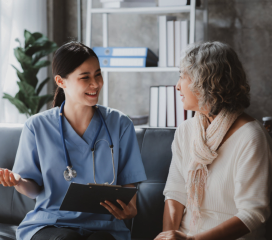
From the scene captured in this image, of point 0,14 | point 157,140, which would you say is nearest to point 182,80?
point 157,140

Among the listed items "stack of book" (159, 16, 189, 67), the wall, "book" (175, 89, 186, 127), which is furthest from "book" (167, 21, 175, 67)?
the wall

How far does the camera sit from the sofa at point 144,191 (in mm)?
1547

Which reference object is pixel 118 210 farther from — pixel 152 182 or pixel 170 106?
pixel 170 106

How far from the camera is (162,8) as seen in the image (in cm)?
227

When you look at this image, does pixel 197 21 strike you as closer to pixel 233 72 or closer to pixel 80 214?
pixel 233 72

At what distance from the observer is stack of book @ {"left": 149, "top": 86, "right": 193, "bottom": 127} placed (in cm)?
227

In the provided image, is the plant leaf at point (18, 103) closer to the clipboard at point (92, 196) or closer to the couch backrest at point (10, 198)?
the couch backrest at point (10, 198)

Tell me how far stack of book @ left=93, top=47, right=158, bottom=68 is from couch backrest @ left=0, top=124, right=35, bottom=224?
88 cm

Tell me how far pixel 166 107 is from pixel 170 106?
31 millimetres

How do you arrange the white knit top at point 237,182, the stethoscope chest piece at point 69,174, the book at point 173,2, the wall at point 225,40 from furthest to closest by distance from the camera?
the wall at point 225,40
the book at point 173,2
the stethoscope chest piece at point 69,174
the white knit top at point 237,182

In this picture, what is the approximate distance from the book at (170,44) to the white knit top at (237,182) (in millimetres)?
1089

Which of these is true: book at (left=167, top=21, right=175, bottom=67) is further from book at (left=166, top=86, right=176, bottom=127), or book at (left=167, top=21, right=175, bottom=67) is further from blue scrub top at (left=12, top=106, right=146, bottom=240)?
blue scrub top at (left=12, top=106, right=146, bottom=240)

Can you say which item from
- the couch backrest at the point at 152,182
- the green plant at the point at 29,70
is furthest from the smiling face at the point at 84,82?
the green plant at the point at 29,70

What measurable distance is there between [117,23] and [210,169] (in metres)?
2.00
